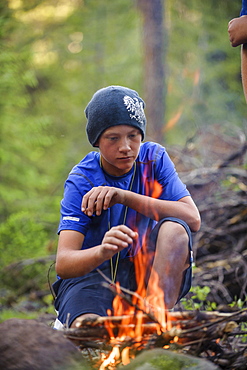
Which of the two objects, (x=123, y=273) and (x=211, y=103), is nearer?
(x=123, y=273)

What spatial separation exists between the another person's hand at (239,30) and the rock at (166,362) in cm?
227

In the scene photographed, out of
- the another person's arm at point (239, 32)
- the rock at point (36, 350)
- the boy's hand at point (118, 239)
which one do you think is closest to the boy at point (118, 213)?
the boy's hand at point (118, 239)

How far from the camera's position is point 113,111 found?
303 centimetres

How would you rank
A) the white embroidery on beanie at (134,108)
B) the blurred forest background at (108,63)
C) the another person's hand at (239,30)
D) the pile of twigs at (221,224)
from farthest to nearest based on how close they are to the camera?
the blurred forest background at (108,63) < the pile of twigs at (221,224) < the another person's hand at (239,30) < the white embroidery on beanie at (134,108)

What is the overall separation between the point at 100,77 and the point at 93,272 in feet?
43.8

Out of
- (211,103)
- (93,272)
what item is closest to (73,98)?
(211,103)

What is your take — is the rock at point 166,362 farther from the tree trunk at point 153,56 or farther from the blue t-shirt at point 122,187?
the tree trunk at point 153,56

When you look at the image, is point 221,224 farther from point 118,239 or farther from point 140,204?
point 118,239

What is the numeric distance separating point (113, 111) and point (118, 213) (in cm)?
74

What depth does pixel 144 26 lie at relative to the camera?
37.2 ft

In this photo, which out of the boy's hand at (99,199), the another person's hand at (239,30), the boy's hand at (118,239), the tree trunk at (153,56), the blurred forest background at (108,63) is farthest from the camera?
the blurred forest background at (108,63)

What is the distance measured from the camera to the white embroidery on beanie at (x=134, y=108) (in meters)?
3.07

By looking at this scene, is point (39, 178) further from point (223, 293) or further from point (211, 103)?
point (211, 103)

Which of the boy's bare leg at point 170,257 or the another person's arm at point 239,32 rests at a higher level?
the another person's arm at point 239,32
